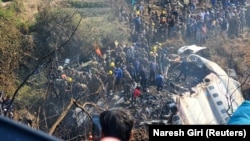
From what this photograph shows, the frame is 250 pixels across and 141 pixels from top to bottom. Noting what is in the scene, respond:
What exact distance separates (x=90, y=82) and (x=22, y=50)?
169 inches

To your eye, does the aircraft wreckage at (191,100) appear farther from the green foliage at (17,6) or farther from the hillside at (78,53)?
the green foliage at (17,6)

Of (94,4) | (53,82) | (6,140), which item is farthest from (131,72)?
(6,140)

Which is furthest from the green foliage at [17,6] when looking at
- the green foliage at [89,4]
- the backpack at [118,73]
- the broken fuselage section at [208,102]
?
the broken fuselage section at [208,102]

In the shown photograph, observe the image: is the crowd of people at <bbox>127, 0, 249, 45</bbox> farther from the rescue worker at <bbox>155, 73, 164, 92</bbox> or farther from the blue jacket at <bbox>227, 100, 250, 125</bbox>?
the blue jacket at <bbox>227, 100, 250, 125</bbox>

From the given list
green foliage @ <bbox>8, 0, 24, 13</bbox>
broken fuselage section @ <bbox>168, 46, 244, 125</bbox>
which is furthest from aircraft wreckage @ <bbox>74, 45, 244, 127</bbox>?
green foliage @ <bbox>8, 0, 24, 13</bbox>

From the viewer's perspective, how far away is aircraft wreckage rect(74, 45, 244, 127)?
12.6 meters

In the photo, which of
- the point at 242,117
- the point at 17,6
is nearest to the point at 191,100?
the point at 242,117

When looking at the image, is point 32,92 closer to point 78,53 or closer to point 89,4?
point 78,53

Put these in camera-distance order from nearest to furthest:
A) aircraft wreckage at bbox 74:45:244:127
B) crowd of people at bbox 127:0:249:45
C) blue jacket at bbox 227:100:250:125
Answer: blue jacket at bbox 227:100:250:125
aircraft wreckage at bbox 74:45:244:127
crowd of people at bbox 127:0:249:45

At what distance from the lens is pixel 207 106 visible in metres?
13.4

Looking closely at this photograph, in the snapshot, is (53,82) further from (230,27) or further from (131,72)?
(230,27)

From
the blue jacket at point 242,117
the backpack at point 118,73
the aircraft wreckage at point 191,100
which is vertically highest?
the blue jacket at point 242,117

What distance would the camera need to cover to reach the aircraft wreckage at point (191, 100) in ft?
41.5

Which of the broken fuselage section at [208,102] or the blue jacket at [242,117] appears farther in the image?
the broken fuselage section at [208,102]
